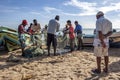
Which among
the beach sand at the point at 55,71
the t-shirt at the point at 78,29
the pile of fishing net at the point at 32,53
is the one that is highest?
the t-shirt at the point at 78,29

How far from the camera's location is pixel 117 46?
14.2 m

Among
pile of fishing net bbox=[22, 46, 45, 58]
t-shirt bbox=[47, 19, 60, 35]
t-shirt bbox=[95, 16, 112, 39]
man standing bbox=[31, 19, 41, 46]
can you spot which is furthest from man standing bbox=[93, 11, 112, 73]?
man standing bbox=[31, 19, 41, 46]

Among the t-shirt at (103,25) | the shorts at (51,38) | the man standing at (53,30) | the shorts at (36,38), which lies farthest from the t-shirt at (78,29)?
the t-shirt at (103,25)

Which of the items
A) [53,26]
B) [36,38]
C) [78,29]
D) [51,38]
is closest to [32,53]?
[51,38]

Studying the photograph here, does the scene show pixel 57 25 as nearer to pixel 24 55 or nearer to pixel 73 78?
pixel 24 55

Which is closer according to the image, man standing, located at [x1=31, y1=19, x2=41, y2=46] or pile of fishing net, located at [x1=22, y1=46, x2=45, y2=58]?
pile of fishing net, located at [x1=22, y1=46, x2=45, y2=58]

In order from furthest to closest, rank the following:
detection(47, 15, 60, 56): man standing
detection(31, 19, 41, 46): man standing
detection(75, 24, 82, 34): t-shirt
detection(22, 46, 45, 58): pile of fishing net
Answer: detection(75, 24, 82, 34): t-shirt < detection(31, 19, 41, 46): man standing < detection(22, 46, 45, 58): pile of fishing net < detection(47, 15, 60, 56): man standing

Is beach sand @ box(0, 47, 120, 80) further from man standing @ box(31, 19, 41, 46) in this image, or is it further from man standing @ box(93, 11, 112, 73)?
man standing @ box(31, 19, 41, 46)

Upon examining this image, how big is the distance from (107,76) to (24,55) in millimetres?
5006

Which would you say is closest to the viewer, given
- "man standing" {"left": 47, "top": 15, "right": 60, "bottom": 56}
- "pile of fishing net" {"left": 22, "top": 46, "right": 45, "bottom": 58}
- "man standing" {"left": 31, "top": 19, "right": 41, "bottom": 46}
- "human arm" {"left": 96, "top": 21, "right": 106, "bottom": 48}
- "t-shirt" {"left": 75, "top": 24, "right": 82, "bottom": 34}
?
"human arm" {"left": 96, "top": 21, "right": 106, "bottom": 48}

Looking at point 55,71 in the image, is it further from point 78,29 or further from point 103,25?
point 78,29

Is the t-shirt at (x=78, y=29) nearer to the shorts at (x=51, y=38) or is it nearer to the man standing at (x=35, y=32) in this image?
the man standing at (x=35, y=32)

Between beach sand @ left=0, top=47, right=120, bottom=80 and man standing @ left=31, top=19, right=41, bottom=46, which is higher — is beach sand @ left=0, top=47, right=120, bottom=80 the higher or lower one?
the lower one

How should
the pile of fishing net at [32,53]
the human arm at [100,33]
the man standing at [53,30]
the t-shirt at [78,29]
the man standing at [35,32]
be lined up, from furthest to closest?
the t-shirt at [78,29] < the man standing at [35,32] < the pile of fishing net at [32,53] < the man standing at [53,30] < the human arm at [100,33]
